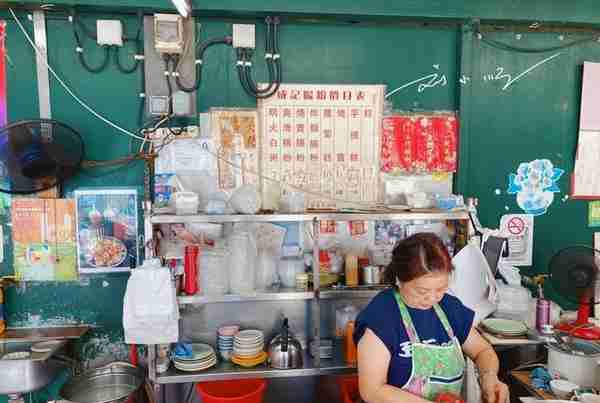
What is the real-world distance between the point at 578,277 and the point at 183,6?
258 centimetres

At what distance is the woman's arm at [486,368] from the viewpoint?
1815mm

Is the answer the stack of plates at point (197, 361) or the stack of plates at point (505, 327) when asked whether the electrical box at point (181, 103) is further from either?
the stack of plates at point (505, 327)

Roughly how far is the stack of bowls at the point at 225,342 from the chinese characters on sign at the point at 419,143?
1358 mm

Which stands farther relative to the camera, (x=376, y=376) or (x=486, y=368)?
(x=486, y=368)

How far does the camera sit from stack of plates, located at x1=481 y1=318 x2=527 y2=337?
2.49m

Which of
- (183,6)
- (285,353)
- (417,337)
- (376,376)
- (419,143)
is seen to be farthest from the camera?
(419,143)

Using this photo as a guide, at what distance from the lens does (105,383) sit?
2670 millimetres

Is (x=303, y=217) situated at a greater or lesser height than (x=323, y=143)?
lesser

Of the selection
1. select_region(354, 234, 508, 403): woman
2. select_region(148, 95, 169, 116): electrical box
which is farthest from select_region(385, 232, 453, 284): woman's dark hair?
select_region(148, 95, 169, 116): electrical box

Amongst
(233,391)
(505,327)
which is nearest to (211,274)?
(233,391)

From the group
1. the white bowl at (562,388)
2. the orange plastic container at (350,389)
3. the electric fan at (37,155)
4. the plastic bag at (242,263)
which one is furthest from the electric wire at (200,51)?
the white bowl at (562,388)

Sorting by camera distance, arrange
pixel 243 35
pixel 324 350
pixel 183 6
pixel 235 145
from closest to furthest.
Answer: pixel 183 6 → pixel 324 350 → pixel 243 35 → pixel 235 145

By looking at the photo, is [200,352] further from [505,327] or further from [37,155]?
[505,327]

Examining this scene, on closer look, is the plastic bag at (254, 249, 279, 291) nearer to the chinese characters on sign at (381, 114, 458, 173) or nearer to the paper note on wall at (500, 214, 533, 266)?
the chinese characters on sign at (381, 114, 458, 173)
